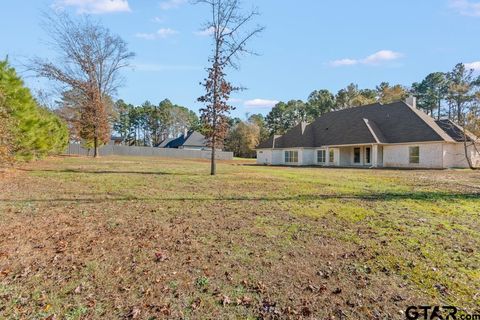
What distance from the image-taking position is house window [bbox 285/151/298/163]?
31.7m

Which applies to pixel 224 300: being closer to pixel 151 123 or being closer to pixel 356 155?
pixel 356 155

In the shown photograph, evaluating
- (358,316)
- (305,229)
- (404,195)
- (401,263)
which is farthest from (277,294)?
(404,195)

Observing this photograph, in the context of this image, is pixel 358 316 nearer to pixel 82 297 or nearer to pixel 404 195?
pixel 82 297

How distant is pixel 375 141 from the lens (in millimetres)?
24531

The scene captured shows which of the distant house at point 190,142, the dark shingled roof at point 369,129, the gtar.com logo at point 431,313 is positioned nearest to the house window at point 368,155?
the dark shingled roof at point 369,129

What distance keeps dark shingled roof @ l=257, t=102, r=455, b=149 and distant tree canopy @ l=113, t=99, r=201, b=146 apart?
4348 centimetres

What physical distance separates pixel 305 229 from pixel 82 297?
3715 millimetres

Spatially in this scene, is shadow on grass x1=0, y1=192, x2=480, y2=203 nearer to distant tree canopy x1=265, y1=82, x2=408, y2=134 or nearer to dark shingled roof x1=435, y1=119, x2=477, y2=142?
dark shingled roof x1=435, y1=119, x2=477, y2=142

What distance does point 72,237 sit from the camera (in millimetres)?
4828

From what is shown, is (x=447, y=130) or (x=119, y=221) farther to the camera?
(x=447, y=130)

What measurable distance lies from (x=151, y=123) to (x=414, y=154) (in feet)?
201

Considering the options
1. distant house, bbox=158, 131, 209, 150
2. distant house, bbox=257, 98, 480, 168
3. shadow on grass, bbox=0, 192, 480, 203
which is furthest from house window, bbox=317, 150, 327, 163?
distant house, bbox=158, 131, 209, 150

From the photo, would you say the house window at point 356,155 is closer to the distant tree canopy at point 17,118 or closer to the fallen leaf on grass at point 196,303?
the distant tree canopy at point 17,118

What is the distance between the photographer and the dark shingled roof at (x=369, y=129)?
23.6m
